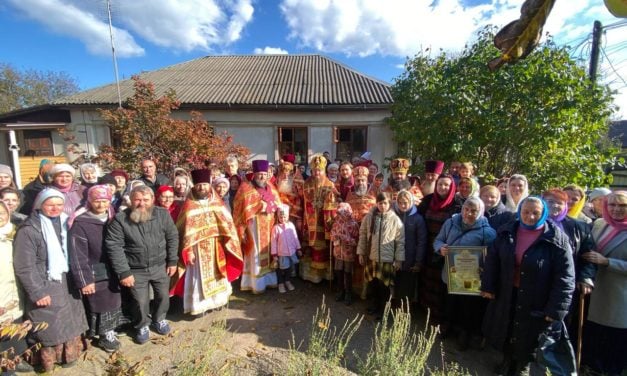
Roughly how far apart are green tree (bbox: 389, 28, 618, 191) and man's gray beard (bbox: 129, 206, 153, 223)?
17.4 ft

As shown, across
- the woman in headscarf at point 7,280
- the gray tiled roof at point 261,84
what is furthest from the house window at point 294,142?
the woman in headscarf at point 7,280

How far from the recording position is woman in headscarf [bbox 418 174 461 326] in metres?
3.61

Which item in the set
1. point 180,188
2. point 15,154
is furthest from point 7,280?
point 15,154

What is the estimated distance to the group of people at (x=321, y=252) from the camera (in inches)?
110

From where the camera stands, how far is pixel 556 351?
271 centimetres

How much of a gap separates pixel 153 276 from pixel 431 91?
622 cm

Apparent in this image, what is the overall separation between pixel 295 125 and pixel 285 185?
759 cm

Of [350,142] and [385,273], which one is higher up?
[350,142]

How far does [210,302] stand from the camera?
13.3ft

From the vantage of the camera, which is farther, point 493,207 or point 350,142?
point 350,142

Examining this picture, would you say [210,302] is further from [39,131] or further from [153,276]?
[39,131]

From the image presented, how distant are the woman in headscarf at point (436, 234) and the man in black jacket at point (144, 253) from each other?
10.6 feet

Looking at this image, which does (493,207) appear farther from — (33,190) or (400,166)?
(33,190)

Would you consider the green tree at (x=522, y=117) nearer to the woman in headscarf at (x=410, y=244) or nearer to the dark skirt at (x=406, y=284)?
the woman in headscarf at (x=410, y=244)
